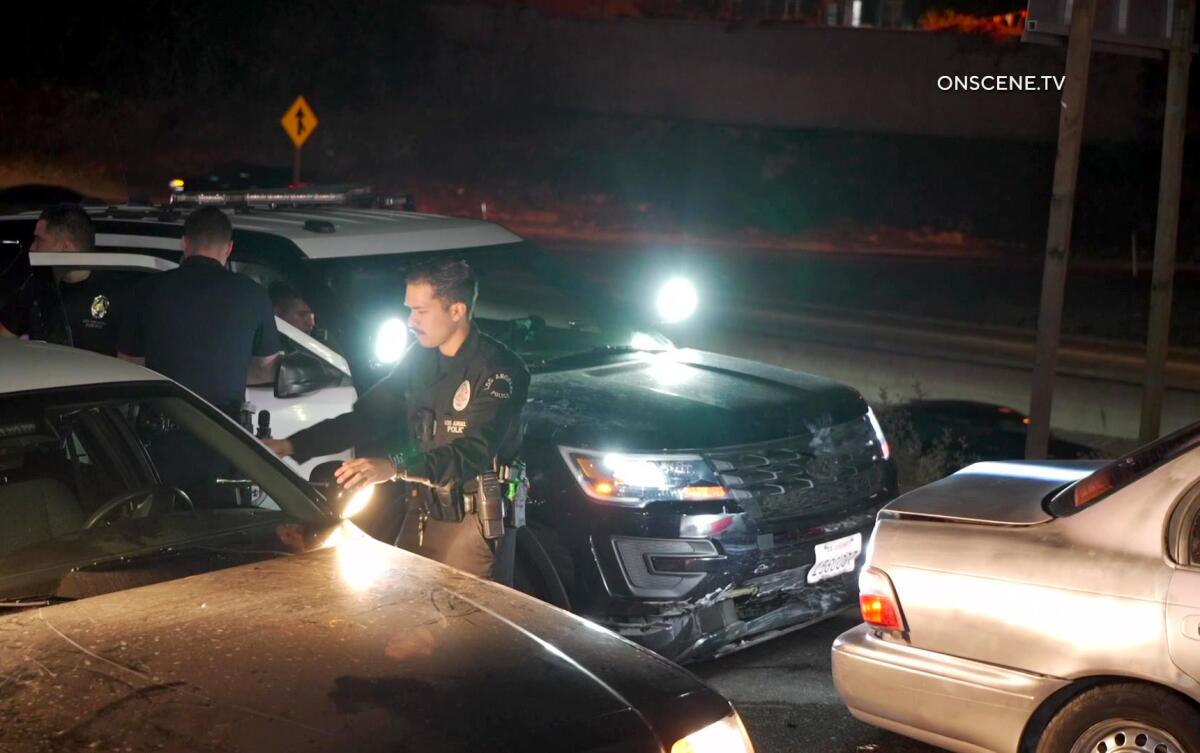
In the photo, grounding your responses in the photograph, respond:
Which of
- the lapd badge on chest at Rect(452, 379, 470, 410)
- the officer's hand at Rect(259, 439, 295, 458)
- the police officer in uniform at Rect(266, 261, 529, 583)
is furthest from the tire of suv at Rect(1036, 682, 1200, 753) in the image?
the officer's hand at Rect(259, 439, 295, 458)

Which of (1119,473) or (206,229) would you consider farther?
(206,229)

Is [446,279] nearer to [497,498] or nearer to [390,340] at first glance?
[497,498]

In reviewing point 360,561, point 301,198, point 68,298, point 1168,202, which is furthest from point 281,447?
point 1168,202

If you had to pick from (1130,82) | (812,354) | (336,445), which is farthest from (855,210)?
(336,445)

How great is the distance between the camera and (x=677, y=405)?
583 cm

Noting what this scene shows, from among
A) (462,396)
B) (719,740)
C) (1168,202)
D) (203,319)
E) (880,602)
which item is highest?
(1168,202)

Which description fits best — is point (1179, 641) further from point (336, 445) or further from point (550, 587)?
point (336, 445)

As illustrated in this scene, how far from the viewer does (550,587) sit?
17.8 ft

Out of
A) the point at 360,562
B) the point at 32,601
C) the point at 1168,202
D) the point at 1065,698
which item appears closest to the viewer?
the point at 32,601

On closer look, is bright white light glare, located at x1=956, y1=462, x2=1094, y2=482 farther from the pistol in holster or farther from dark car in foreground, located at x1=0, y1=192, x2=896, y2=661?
the pistol in holster

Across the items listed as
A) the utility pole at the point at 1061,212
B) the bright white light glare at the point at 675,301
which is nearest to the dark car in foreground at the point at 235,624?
the bright white light glare at the point at 675,301

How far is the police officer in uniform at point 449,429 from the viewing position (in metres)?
4.77

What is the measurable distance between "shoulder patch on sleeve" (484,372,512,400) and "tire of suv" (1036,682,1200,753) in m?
1.95

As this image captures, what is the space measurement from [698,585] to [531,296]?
256cm
